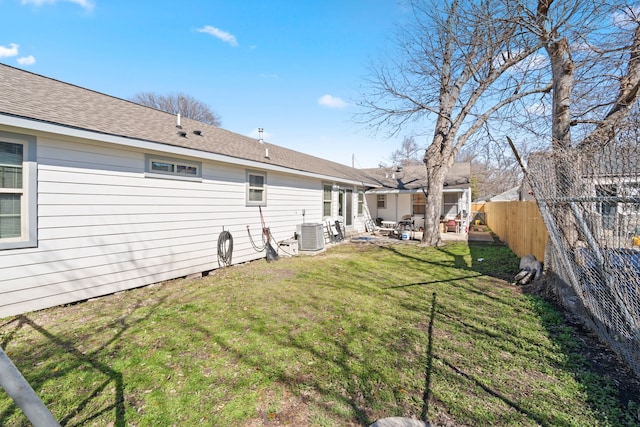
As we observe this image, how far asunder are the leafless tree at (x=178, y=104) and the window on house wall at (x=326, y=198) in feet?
77.6

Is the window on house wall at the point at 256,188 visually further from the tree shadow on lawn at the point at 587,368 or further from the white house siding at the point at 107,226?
the tree shadow on lawn at the point at 587,368

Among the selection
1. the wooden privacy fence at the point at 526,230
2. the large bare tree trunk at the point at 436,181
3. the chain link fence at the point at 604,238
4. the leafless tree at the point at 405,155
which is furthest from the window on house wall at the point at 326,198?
the leafless tree at the point at 405,155

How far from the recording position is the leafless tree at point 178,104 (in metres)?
29.9

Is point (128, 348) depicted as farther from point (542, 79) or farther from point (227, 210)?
point (542, 79)

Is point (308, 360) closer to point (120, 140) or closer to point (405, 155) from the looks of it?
point (120, 140)

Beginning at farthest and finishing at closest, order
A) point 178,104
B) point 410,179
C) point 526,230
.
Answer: point 178,104 < point 410,179 < point 526,230

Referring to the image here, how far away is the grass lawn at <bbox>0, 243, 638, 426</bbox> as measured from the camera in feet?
7.36

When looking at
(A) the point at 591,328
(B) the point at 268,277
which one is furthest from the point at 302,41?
(A) the point at 591,328

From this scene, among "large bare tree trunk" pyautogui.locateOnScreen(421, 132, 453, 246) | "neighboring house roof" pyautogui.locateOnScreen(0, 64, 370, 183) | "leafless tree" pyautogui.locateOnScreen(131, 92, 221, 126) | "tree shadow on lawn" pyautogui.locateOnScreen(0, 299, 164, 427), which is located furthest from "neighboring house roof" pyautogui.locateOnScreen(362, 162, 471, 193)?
"leafless tree" pyautogui.locateOnScreen(131, 92, 221, 126)

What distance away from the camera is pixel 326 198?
1205cm

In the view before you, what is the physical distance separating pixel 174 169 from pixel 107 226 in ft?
5.57

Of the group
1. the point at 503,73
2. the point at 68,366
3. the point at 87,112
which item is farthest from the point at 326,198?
the point at 68,366

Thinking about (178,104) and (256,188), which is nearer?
(256,188)

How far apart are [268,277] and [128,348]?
10.6 feet
